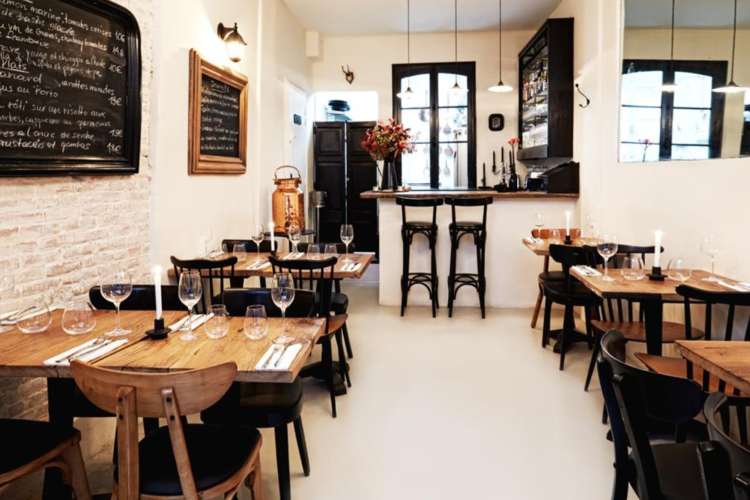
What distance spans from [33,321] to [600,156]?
14.7ft

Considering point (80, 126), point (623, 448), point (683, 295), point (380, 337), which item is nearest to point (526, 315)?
point (380, 337)

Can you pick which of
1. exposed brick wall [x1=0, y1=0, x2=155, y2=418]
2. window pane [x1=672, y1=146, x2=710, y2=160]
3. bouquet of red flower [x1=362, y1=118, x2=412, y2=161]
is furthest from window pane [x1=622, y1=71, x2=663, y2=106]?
exposed brick wall [x1=0, y1=0, x2=155, y2=418]

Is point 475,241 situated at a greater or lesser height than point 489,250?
greater

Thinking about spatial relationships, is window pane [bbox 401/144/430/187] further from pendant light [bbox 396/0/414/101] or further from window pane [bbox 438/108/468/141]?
pendant light [bbox 396/0/414/101]

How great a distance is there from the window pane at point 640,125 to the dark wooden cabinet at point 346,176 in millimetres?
4082

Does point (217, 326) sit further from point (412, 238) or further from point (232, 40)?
point (412, 238)

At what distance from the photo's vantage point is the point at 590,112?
5.16 meters

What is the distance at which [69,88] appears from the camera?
2.67 meters

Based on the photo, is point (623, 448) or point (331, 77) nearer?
point (623, 448)

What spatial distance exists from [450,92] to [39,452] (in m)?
7.04

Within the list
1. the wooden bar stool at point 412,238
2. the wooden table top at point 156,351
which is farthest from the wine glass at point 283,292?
the wooden bar stool at point 412,238

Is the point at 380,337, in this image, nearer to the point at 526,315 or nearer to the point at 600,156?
the point at 526,315

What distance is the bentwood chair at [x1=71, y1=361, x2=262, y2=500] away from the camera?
1514 millimetres

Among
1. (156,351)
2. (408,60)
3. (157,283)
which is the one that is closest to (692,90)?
(157,283)
